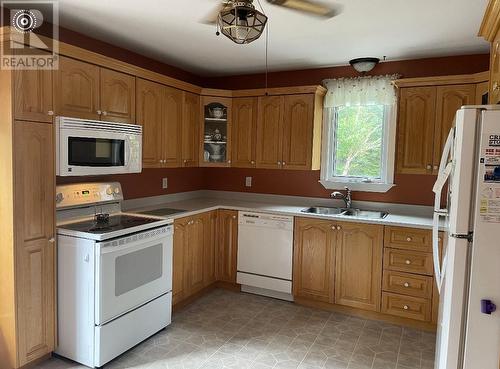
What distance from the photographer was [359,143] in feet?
12.4

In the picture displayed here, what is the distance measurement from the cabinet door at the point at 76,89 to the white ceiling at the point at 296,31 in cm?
37

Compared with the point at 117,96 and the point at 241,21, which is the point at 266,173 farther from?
the point at 241,21

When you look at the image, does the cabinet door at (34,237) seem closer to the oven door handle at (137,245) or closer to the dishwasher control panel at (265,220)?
the oven door handle at (137,245)

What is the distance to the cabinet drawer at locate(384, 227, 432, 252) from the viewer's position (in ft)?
9.69

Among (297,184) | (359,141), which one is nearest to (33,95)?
(297,184)

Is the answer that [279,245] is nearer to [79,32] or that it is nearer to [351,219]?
[351,219]

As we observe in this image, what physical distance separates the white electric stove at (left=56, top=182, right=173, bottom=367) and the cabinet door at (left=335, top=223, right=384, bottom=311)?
1.59 m

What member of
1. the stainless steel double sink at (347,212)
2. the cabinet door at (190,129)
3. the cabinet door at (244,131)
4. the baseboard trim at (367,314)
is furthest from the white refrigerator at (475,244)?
the cabinet door at (190,129)

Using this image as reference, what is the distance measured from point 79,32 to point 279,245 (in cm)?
257

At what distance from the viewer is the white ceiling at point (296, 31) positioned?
2312mm

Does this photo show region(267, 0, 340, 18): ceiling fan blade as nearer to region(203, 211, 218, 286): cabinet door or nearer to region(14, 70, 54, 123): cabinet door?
region(14, 70, 54, 123): cabinet door

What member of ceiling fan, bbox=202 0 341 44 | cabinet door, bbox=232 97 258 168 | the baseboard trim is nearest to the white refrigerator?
ceiling fan, bbox=202 0 341 44

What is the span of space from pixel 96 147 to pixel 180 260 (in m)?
1.27

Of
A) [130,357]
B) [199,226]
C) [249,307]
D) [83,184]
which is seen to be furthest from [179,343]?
[83,184]
